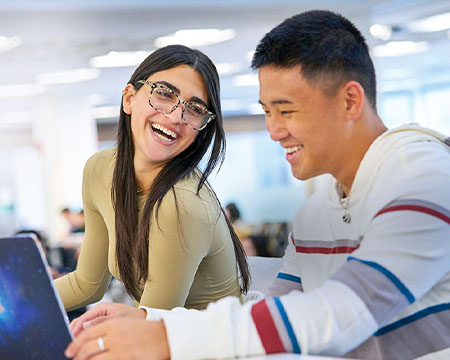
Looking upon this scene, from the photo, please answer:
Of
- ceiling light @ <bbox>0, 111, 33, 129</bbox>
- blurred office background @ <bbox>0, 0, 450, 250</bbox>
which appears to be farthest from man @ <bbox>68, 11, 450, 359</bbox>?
ceiling light @ <bbox>0, 111, 33, 129</bbox>

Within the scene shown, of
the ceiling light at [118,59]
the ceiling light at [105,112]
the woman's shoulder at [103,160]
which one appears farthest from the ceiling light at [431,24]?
the ceiling light at [105,112]

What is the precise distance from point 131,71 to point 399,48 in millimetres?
4184

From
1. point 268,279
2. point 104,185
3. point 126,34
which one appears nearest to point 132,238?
point 104,185

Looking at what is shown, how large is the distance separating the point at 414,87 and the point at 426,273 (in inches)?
533

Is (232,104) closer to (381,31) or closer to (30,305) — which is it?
(381,31)

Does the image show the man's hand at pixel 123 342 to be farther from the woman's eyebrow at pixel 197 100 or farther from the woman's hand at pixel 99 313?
the woman's eyebrow at pixel 197 100

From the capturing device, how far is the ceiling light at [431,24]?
7422 mm

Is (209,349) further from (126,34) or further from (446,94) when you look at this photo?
(446,94)

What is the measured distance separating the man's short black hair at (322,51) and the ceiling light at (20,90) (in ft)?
30.8

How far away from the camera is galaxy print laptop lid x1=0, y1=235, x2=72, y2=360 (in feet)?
2.66

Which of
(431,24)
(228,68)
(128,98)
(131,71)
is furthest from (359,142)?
(228,68)

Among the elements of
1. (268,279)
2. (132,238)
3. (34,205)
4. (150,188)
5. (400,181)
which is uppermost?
(400,181)

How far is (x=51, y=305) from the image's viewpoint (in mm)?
818

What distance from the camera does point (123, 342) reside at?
0.82m
